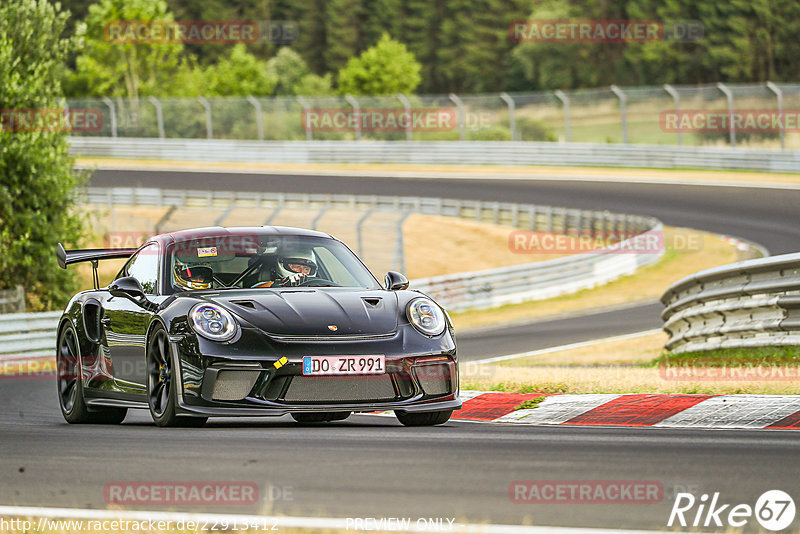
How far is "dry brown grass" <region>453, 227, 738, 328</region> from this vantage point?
24594 millimetres

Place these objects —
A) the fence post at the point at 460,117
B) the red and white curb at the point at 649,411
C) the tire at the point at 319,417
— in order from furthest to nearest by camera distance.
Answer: the fence post at the point at 460,117
the tire at the point at 319,417
the red and white curb at the point at 649,411

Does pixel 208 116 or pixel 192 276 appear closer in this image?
pixel 192 276

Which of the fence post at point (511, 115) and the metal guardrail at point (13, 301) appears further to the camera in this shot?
the fence post at point (511, 115)

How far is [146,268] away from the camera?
8688 mm

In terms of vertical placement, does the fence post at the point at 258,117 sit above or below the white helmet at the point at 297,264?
Result: below

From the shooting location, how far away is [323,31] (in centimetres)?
10994

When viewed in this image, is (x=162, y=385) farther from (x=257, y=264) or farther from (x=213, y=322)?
(x=257, y=264)

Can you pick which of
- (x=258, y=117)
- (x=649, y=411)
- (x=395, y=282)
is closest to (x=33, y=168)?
(x=395, y=282)

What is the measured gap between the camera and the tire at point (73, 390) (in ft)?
29.5

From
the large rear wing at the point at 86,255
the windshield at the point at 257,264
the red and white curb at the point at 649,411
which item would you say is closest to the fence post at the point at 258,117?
the large rear wing at the point at 86,255

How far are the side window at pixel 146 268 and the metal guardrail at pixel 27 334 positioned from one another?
1030 cm

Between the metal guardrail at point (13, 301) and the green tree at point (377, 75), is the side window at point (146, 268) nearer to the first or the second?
the metal guardrail at point (13, 301)

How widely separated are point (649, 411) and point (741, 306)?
4345 mm

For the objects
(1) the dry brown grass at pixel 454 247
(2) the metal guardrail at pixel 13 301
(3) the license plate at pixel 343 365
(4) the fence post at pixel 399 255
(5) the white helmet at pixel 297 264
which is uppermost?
(5) the white helmet at pixel 297 264
